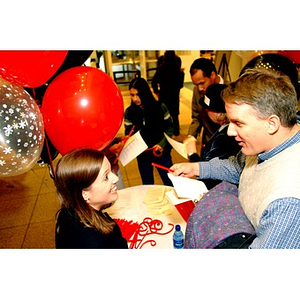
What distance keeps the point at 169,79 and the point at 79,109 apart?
11.0 ft

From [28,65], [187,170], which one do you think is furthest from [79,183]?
[187,170]

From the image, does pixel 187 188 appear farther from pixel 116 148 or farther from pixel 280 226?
pixel 116 148

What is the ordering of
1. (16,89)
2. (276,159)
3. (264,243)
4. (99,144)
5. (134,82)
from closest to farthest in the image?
1. (264,243)
2. (276,159)
3. (16,89)
4. (99,144)
5. (134,82)

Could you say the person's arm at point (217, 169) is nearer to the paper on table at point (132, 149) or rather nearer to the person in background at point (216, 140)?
the person in background at point (216, 140)

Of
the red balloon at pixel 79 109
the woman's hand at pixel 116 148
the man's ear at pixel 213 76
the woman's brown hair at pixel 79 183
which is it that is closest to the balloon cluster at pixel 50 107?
the red balloon at pixel 79 109

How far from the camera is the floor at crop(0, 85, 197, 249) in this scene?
263 centimetres

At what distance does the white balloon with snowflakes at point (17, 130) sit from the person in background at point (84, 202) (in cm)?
15

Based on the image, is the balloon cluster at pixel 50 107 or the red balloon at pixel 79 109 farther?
the red balloon at pixel 79 109

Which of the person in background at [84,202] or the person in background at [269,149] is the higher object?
the person in background at [269,149]

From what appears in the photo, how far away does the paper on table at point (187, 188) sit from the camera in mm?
1499
